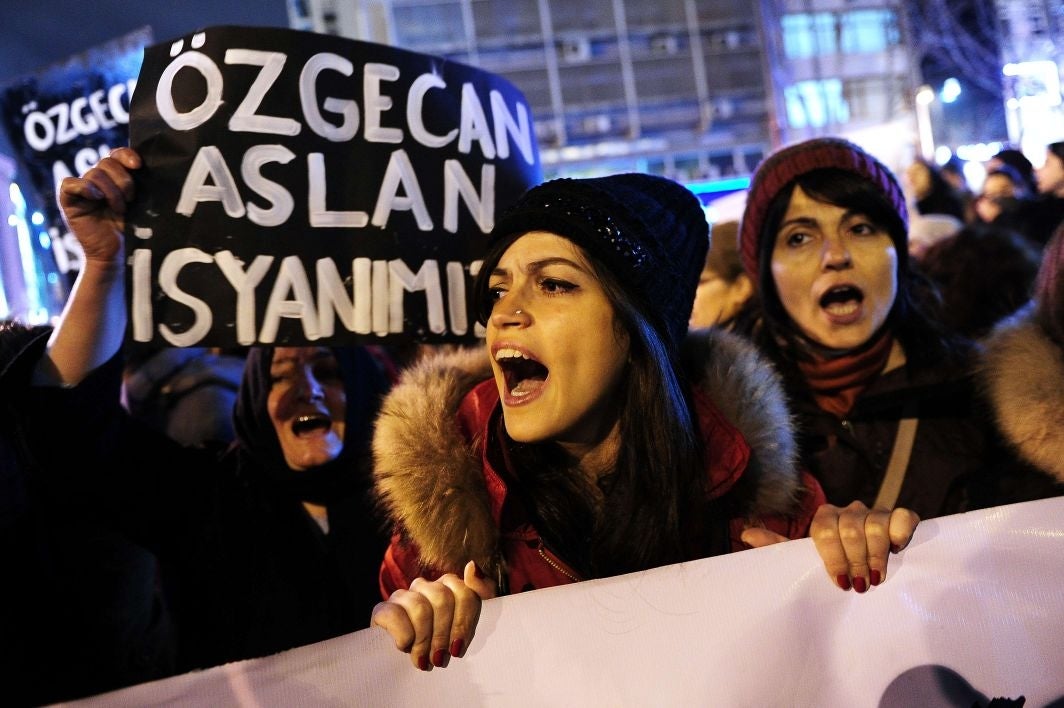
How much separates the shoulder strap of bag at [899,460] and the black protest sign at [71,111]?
2.53m

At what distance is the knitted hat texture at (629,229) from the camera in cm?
169

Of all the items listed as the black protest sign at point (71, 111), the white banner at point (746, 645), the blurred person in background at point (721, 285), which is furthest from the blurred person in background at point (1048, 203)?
the black protest sign at point (71, 111)

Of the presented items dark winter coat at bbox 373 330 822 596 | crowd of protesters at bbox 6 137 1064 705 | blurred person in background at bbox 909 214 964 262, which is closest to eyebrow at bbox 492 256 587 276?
crowd of protesters at bbox 6 137 1064 705

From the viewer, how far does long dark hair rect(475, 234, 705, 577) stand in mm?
1701

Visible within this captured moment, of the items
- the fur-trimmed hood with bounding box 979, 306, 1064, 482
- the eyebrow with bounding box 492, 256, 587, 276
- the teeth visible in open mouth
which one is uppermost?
the eyebrow with bounding box 492, 256, 587, 276

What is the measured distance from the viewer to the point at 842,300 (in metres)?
2.29

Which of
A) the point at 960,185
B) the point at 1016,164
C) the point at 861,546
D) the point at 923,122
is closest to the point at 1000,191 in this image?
the point at 1016,164

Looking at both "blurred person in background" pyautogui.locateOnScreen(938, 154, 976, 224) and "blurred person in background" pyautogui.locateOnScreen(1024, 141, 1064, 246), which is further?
"blurred person in background" pyautogui.locateOnScreen(938, 154, 976, 224)

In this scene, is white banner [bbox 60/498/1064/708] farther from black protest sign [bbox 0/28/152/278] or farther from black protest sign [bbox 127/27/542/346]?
black protest sign [bbox 0/28/152/278]

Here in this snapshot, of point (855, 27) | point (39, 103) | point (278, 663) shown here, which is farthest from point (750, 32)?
point (278, 663)

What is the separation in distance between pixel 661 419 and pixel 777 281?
84 centimetres

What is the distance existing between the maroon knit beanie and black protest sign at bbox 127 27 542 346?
2.26 ft

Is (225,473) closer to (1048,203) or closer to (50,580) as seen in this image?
(50,580)

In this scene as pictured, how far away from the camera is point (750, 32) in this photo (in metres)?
25.9
